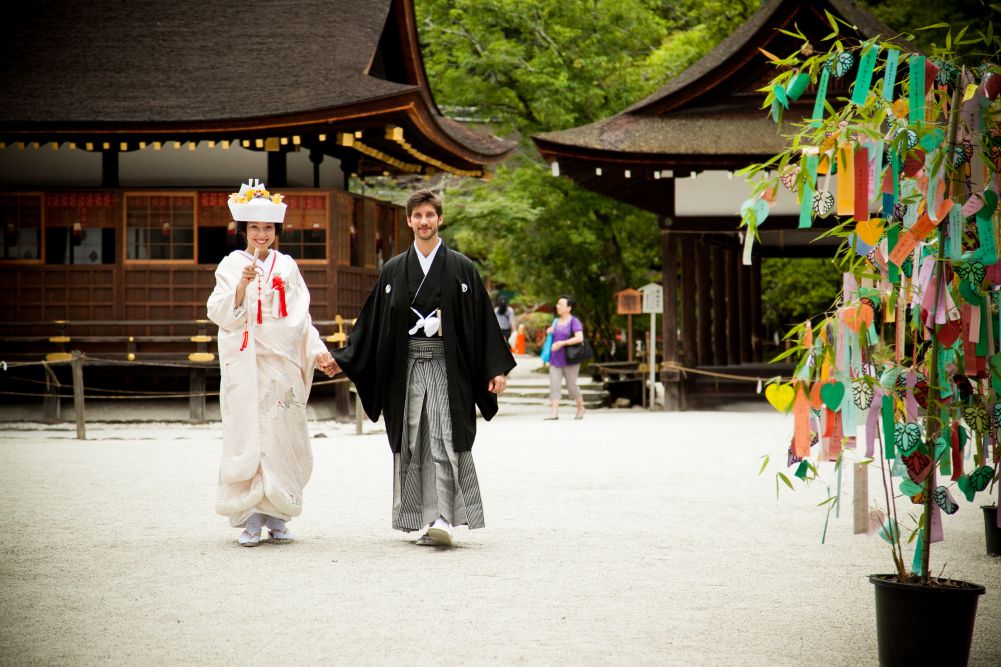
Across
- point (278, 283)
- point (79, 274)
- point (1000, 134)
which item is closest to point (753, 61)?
point (79, 274)

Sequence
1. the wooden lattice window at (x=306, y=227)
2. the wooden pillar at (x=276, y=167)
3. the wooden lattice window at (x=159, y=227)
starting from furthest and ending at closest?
the wooden pillar at (x=276, y=167) → the wooden lattice window at (x=306, y=227) → the wooden lattice window at (x=159, y=227)

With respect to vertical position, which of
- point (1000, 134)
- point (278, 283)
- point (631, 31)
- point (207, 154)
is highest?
point (631, 31)

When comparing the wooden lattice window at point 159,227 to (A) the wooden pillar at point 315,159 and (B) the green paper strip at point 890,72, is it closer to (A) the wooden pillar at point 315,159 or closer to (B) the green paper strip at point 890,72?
(A) the wooden pillar at point 315,159

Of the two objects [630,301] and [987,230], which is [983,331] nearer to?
[987,230]

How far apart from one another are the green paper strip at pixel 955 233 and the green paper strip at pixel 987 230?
0.06m

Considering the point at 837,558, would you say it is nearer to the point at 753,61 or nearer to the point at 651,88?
the point at 753,61

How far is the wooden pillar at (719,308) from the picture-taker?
19.8 meters

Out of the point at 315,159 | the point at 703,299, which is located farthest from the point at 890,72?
the point at 703,299

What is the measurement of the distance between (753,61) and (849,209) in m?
14.2

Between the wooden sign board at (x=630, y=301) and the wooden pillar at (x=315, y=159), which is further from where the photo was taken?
the wooden sign board at (x=630, y=301)

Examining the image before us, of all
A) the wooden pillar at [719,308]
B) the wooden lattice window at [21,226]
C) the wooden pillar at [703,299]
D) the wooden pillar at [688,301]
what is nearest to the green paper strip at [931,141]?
the wooden lattice window at [21,226]

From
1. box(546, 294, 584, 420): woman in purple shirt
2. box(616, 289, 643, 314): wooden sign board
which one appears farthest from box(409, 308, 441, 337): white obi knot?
box(616, 289, 643, 314): wooden sign board

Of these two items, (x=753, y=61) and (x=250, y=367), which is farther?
(x=753, y=61)

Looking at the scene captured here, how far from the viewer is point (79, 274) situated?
15.8 metres
